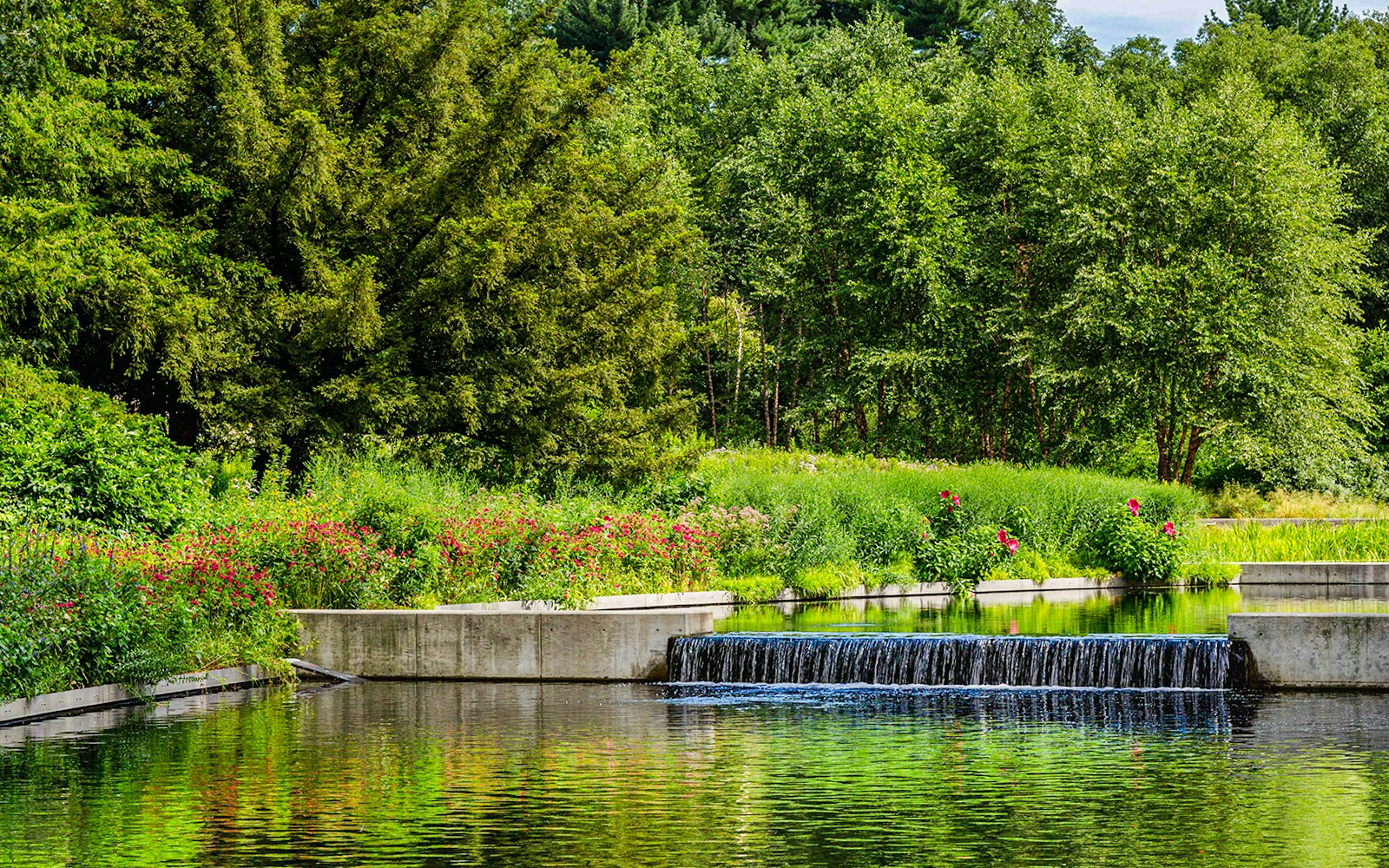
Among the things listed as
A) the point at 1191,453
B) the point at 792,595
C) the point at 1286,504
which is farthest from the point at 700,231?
the point at 1191,453

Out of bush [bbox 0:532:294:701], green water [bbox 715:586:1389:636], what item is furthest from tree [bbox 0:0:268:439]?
green water [bbox 715:586:1389:636]

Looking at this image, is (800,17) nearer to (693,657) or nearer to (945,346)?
(945,346)

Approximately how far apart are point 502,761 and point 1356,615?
8.73m

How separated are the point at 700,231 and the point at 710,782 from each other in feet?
104

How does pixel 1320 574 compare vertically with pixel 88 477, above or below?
below

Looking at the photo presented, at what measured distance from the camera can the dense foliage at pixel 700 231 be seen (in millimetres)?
31281

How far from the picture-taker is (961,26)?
83.7 meters

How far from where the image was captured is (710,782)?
11836 mm

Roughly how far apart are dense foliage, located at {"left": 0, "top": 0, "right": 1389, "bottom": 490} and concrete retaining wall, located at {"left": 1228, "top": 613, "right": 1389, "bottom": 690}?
1585cm

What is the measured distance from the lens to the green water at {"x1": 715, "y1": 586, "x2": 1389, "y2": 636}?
22.8 metres

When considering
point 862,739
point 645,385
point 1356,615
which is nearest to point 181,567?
point 862,739

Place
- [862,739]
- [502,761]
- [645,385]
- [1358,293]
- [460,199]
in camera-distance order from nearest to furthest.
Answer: [502,761] → [862,739] → [460,199] → [645,385] → [1358,293]

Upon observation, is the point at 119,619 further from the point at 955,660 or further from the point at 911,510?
the point at 911,510

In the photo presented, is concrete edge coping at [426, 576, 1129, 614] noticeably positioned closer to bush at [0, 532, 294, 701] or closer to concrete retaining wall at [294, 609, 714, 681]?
concrete retaining wall at [294, 609, 714, 681]
